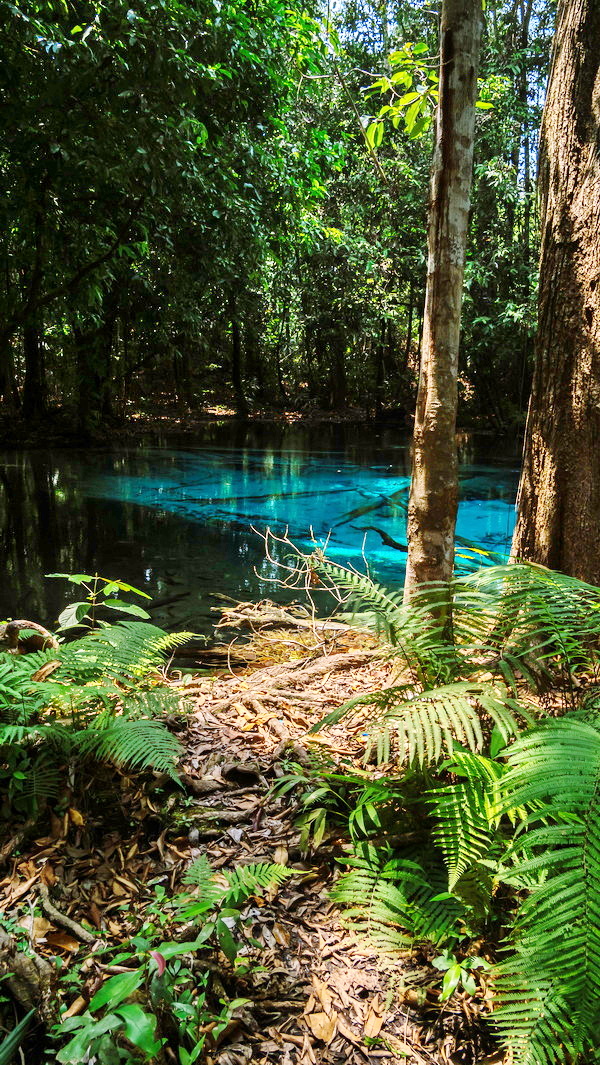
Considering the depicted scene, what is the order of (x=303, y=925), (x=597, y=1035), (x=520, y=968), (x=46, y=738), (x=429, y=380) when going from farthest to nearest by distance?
(x=429, y=380)
(x=46, y=738)
(x=303, y=925)
(x=520, y=968)
(x=597, y=1035)

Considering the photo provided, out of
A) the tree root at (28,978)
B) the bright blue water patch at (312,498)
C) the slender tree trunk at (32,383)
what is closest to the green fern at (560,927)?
the tree root at (28,978)

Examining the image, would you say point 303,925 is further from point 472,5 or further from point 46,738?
point 472,5

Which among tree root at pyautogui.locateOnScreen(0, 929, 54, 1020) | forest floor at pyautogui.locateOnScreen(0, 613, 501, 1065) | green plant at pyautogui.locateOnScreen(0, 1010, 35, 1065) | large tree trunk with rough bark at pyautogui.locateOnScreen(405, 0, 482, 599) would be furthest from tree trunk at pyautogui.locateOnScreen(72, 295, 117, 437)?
green plant at pyautogui.locateOnScreen(0, 1010, 35, 1065)

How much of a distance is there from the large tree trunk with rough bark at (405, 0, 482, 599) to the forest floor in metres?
0.96

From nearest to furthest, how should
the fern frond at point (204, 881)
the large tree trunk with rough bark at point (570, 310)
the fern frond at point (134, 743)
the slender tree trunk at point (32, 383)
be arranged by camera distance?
the fern frond at point (204, 881), the fern frond at point (134, 743), the large tree trunk with rough bark at point (570, 310), the slender tree trunk at point (32, 383)

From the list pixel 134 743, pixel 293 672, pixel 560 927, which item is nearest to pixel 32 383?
pixel 293 672

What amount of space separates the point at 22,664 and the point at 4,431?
15.5 m

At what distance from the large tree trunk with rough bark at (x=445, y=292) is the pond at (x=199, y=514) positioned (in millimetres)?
1960

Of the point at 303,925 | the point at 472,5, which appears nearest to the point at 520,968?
the point at 303,925

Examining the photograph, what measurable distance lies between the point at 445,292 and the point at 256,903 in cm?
235

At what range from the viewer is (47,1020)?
4.33 ft

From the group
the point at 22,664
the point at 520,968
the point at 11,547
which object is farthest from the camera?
the point at 11,547

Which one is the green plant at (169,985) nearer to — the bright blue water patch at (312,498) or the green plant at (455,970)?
the green plant at (455,970)

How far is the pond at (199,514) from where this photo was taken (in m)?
A: 6.16
